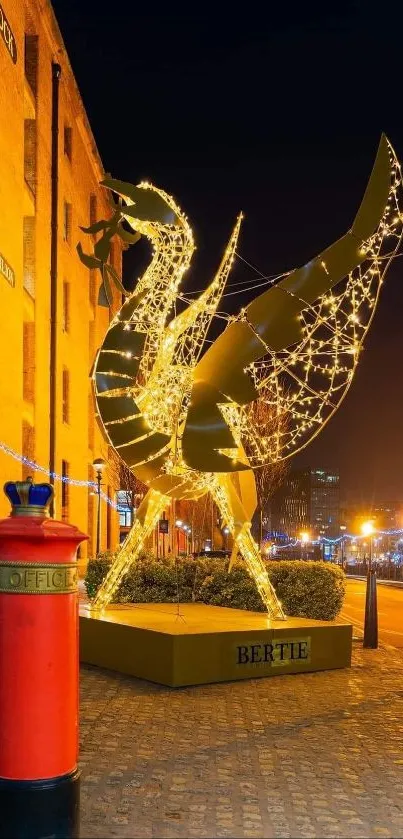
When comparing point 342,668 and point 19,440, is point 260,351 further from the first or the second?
point 19,440

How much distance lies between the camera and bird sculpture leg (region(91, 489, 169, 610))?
10.6 meters

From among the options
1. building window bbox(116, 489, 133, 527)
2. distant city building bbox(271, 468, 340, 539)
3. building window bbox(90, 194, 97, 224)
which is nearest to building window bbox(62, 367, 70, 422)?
building window bbox(116, 489, 133, 527)

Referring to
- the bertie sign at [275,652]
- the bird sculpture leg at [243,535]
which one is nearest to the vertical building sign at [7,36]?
the bird sculpture leg at [243,535]

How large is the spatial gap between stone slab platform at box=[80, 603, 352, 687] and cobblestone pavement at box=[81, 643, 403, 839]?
0.67ft

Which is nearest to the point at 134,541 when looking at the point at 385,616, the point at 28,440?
the point at 385,616

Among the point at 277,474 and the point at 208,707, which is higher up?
the point at 277,474

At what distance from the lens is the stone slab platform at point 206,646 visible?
29.5 feet

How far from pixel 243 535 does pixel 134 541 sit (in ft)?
4.50

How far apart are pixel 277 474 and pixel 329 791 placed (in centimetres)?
3016

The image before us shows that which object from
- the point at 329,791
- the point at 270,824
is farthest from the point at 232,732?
the point at 270,824

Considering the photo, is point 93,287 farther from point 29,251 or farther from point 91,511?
point 29,251

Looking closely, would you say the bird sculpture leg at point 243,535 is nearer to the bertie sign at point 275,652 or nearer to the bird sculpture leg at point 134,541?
the bertie sign at point 275,652

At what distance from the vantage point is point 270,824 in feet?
15.7

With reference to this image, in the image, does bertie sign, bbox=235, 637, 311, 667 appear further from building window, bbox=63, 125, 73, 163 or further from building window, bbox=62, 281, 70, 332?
building window, bbox=63, 125, 73, 163
